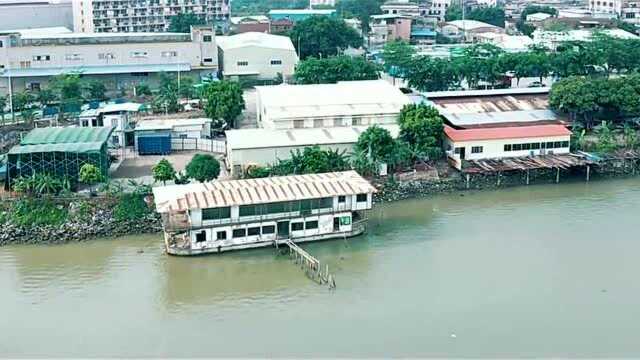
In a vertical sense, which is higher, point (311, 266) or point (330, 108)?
point (330, 108)

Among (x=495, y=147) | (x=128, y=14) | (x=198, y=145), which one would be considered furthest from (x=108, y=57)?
(x=495, y=147)

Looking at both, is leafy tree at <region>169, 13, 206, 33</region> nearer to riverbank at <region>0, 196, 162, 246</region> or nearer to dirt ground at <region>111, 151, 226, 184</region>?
dirt ground at <region>111, 151, 226, 184</region>

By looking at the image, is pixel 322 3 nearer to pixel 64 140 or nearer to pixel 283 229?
pixel 64 140

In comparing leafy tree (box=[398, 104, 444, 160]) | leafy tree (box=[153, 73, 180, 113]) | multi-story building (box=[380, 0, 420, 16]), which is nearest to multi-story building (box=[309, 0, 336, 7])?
multi-story building (box=[380, 0, 420, 16])

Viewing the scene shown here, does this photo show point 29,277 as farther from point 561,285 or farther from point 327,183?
point 561,285

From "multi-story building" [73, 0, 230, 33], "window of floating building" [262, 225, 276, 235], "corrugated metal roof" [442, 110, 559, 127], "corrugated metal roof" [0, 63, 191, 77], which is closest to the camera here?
"window of floating building" [262, 225, 276, 235]

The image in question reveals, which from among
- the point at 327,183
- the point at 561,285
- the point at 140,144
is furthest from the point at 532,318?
the point at 140,144
